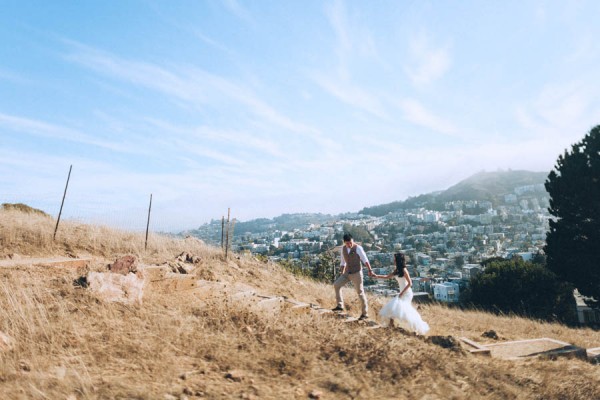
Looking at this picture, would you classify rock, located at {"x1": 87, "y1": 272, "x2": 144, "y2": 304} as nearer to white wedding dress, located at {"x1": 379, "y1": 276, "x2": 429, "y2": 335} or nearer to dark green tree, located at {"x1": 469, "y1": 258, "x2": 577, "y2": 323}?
white wedding dress, located at {"x1": 379, "y1": 276, "x2": 429, "y2": 335}

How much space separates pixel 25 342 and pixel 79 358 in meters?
0.84

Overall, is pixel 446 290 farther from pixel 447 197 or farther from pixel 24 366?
pixel 447 197

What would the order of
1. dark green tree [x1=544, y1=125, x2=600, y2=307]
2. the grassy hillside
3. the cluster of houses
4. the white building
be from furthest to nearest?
the cluster of houses < the white building < dark green tree [x1=544, y1=125, x2=600, y2=307] < the grassy hillside

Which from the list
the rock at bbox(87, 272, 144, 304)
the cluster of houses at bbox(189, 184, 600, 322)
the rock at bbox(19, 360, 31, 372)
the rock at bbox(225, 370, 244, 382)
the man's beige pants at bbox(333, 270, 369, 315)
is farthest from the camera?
the cluster of houses at bbox(189, 184, 600, 322)

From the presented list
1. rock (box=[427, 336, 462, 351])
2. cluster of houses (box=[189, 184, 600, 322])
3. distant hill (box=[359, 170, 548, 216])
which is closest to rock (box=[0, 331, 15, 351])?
rock (box=[427, 336, 462, 351])

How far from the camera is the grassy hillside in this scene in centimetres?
373

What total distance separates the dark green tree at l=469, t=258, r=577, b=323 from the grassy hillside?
22112 mm

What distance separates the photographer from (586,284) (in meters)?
19.4

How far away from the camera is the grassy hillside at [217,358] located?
147 inches

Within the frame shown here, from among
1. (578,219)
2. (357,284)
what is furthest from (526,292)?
(357,284)

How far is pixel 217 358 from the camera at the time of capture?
446 centimetres

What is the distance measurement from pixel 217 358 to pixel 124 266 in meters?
3.32

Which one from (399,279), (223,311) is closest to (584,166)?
(399,279)

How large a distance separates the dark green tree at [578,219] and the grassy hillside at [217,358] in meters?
16.4
